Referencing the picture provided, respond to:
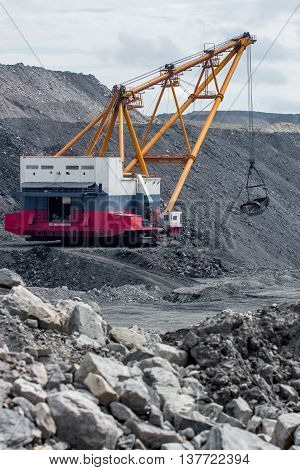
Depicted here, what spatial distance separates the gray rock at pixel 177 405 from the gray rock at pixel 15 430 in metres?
1.84

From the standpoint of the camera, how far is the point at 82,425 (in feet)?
35.8

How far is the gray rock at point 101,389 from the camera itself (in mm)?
11625

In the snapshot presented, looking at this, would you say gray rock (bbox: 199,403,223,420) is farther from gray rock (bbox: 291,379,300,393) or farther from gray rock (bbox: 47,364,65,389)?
gray rock (bbox: 47,364,65,389)

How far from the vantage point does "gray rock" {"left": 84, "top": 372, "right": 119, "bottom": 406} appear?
1162 cm

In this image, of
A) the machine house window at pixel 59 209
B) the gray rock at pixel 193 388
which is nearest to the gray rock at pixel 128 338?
the gray rock at pixel 193 388

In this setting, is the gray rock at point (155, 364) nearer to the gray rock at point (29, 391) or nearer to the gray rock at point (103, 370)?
the gray rock at point (103, 370)

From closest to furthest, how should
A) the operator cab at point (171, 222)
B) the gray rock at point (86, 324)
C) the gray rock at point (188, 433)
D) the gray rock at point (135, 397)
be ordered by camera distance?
1. the gray rock at point (188, 433)
2. the gray rock at point (135, 397)
3. the gray rock at point (86, 324)
4. the operator cab at point (171, 222)

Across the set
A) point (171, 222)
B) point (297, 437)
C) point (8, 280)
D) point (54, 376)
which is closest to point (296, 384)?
point (297, 437)

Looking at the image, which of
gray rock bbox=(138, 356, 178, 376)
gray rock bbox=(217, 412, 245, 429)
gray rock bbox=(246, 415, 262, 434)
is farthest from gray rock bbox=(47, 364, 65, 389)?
gray rock bbox=(246, 415, 262, 434)

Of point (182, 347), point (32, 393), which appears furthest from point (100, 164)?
point (32, 393)

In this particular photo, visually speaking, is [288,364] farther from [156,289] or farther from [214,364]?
[156,289]

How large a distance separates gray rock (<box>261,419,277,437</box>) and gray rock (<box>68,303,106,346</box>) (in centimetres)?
308

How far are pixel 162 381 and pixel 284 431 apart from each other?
174cm

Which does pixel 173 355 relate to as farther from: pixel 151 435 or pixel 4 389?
pixel 4 389
